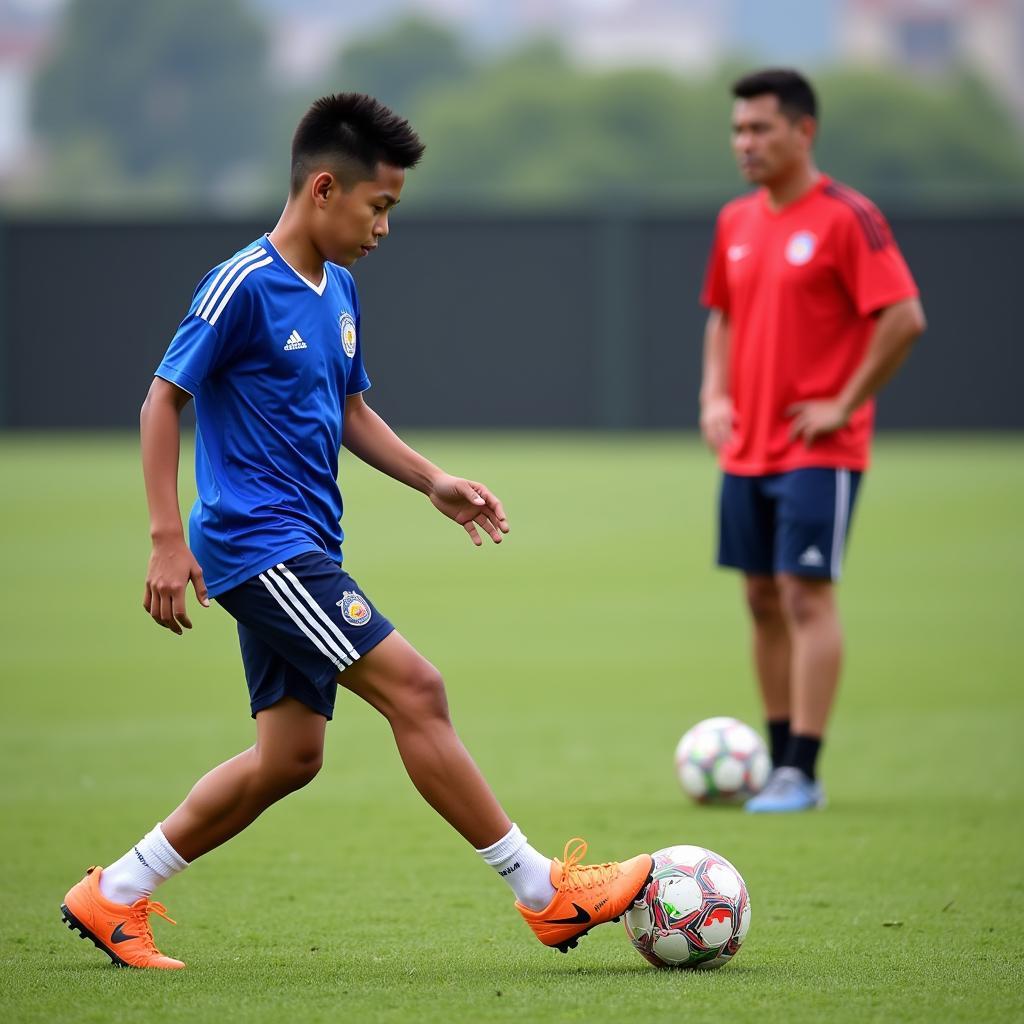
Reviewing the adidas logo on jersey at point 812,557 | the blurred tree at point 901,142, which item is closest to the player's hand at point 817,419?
the adidas logo on jersey at point 812,557

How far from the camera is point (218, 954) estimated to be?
462 centimetres

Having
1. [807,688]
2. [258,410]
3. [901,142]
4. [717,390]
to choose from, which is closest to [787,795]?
[807,688]

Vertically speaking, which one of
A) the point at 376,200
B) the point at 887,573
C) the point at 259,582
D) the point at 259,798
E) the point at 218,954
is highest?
the point at 376,200

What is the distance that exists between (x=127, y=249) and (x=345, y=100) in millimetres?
23827

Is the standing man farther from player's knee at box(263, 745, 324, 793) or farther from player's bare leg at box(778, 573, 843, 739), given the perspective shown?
player's knee at box(263, 745, 324, 793)

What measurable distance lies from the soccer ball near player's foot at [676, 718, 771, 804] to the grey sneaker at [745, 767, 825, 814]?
9cm

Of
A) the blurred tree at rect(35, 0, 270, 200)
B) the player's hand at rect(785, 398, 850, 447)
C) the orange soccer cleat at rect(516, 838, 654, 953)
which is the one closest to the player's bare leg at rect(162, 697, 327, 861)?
the orange soccer cleat at rect(516, 838, 654, 953)

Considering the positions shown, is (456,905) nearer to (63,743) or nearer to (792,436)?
(792,436)

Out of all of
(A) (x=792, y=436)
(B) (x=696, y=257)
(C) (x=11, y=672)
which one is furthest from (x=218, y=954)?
(B) (x=696, y=257)

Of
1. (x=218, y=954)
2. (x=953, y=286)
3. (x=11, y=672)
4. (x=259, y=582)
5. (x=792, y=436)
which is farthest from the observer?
(x=953, y=286)

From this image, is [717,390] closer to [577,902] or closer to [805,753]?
[805,753]

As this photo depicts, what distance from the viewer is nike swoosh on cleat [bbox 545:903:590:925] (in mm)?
4418

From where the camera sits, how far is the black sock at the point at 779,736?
709 cm

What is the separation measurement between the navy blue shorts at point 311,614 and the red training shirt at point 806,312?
9.36ft
